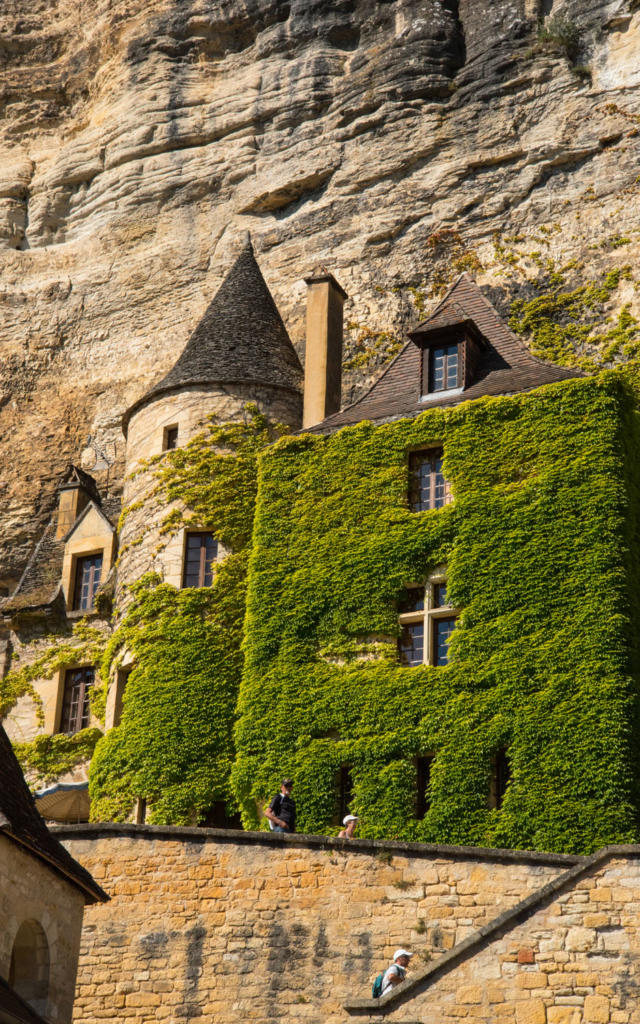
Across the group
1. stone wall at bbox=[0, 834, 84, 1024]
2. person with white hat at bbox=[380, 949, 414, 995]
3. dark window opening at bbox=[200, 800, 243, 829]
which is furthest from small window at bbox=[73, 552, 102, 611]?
person with white hat at bbox=[380, 949, 414, 995]

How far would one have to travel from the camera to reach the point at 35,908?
1698 centimetres

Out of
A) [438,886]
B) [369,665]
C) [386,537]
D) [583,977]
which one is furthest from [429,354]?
[583,977]

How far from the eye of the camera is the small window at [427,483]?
25.2 m

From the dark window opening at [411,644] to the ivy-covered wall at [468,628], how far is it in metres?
0.23

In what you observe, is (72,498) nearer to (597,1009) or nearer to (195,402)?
(195,402)

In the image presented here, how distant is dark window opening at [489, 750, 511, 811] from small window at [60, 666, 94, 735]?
413 inches

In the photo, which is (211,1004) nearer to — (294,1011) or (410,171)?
(294,1011)

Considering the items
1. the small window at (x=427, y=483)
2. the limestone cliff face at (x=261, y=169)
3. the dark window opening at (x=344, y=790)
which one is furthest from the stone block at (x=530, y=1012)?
the limestone cliff face at (x=261, y=169)

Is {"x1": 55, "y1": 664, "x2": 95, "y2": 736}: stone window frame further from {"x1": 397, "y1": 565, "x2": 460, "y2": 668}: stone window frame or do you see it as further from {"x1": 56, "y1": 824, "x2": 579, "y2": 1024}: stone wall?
{"x1": 56, "y1": 824, "x2": 579, "y2": 1024}: stone wall

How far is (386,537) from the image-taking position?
81.7 ft

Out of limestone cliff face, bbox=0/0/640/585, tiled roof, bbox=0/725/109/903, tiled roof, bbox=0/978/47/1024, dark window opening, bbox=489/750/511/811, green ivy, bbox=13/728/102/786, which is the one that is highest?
limestone cliff face, bbox=0/0/640/585

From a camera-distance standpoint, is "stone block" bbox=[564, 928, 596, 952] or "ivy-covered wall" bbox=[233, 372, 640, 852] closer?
"stone block" bbox=[564, 928, 596, 952]

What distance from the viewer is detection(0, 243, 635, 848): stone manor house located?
22250 mm

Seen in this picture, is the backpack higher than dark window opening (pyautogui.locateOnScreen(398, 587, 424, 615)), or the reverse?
dark window opening (pyautogui.locateOnScreen(398, 587, 424, 615))
